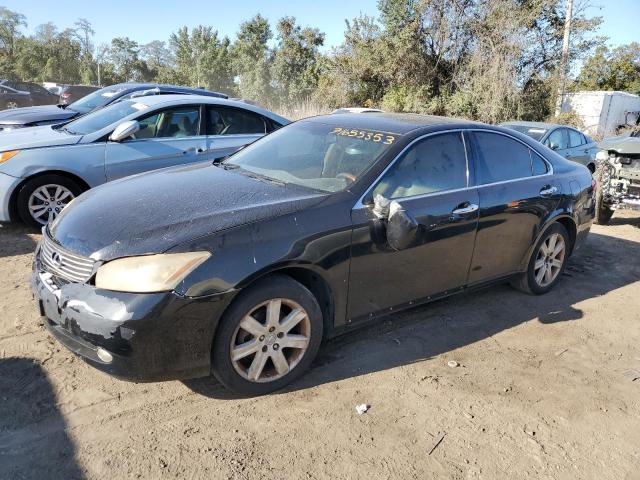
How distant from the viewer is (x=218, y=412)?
2873 millimetres

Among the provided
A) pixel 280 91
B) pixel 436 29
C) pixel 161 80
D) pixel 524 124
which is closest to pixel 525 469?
pixel 524 124

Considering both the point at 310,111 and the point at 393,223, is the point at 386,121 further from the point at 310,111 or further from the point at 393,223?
the point at 310,111

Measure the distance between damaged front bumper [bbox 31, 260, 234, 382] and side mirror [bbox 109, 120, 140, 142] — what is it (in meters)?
3.24

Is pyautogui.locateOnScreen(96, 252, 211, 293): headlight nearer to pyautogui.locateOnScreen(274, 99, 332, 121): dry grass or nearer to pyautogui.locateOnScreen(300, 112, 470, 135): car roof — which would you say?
pyautogui.locateOnScreen(300, 112, 470, 135): car roof

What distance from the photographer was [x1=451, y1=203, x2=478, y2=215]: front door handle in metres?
3.79

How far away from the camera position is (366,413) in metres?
2.96

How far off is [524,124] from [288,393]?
9230 millimetres

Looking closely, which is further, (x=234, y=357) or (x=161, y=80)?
(x=161, y=80)

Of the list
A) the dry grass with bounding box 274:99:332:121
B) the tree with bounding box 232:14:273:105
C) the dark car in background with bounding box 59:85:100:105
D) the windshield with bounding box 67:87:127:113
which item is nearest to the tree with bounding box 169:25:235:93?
the tree with bounding box 232:14:273:105

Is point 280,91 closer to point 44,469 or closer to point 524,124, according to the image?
point 524,124

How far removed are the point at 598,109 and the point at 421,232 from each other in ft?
78.2

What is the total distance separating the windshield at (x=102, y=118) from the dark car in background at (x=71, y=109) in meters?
2.20

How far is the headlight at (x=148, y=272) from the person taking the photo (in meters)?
2.60

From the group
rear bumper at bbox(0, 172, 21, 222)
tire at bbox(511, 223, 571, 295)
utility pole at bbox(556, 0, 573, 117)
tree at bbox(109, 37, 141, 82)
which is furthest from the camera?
tree at bbox(109, 37, 141, 82)
